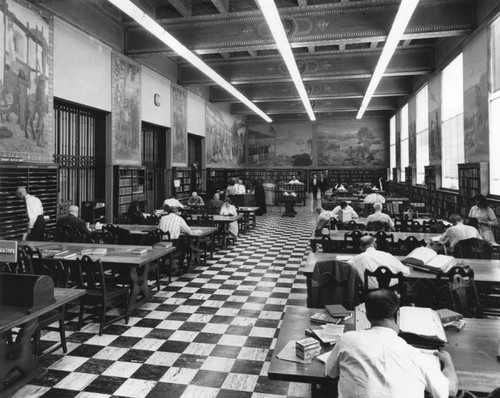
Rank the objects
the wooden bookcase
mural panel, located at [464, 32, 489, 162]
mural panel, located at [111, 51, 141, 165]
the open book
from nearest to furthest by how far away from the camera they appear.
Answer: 1. the open book
2. the wooden bookcase
3. mural panel, located at [464, 32, 489, 162]
4. mural panel, located at [111, 51, 141, 165]

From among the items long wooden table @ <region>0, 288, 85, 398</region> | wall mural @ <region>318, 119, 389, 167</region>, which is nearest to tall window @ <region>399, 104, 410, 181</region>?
wall mural @ <region>318, 119, 389, 167</region>

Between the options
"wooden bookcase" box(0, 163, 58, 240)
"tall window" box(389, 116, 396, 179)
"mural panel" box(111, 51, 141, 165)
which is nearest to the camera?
"wooden bookcase" box(0, 163, 58, 240)

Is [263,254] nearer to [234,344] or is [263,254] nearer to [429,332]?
[234,344]

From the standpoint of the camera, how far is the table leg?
3508 mm

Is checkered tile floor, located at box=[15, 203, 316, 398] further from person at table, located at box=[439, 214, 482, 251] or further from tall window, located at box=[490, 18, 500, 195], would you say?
tall window, located at box=[490, 18, 500, 195]

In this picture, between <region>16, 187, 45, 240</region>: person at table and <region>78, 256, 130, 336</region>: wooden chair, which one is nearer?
<region>78, 256, 130, 336</region>: wooden chair

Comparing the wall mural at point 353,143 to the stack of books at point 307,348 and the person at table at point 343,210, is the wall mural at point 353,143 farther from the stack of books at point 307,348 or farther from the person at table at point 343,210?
the stack of books at point 307,348

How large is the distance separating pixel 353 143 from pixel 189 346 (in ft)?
83.5

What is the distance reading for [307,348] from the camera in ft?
8.27

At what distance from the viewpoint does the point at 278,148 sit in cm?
2897

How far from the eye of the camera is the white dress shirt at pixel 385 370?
1832 millimetres

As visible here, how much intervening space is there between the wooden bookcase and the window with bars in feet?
3.39

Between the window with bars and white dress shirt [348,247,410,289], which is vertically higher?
the window with bars

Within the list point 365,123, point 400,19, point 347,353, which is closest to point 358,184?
point 365,123
